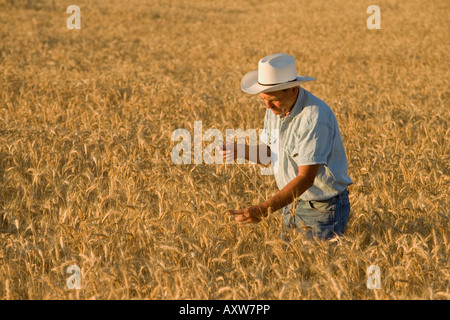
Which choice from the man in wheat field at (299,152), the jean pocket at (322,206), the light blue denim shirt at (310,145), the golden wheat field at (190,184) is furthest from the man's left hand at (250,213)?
the jean pocket at (322,206)

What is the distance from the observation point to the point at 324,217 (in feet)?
12.6

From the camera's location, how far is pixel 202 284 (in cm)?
305

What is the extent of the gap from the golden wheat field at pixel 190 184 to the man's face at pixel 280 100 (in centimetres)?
77

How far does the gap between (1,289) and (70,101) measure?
5.28 meters

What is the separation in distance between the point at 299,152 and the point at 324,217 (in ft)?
2.00

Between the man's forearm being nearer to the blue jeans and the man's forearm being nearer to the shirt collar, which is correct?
the blue jeans

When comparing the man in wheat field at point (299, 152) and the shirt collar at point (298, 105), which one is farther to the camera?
the shirt collar at point (298, 105)

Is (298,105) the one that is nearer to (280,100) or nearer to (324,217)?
(280,100)

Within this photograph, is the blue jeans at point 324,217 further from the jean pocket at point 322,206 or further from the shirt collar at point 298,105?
the shirt collar at point 298,105

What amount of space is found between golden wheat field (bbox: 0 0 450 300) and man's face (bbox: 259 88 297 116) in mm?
765

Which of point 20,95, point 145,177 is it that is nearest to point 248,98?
point 20,95

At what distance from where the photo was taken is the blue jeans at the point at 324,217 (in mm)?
3807
